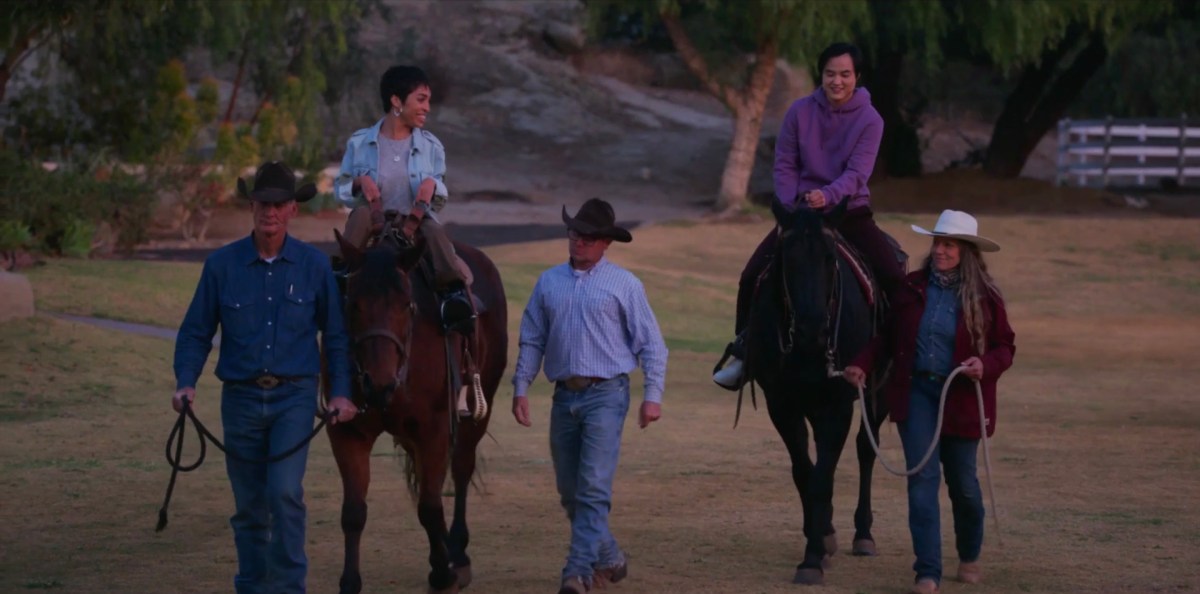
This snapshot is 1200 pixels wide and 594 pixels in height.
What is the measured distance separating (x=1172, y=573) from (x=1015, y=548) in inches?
38.8

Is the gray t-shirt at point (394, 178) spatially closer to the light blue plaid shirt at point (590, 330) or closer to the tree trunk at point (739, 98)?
the light blue plaid shirt at point (590, 330)

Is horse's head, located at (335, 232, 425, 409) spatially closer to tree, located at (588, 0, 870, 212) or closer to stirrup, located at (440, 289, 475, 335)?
stirrup, located at (440, 289, 475, 335)

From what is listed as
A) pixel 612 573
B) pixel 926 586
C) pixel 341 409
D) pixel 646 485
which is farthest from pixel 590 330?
pixel 646 485

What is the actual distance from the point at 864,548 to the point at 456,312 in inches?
105

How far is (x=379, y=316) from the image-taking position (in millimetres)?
7516

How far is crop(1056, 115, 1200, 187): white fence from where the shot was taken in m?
40.9

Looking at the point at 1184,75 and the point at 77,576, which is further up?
the point at 1184,75

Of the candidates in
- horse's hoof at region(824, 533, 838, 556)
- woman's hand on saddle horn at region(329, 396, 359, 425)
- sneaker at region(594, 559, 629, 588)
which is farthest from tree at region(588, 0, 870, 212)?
woman's hand on saddle horn at region(329, 396, 359, 425)

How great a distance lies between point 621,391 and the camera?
793 centimetres

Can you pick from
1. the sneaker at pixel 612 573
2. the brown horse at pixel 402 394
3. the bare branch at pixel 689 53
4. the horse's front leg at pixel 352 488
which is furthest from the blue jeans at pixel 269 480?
the bare branch at pixel 689 53

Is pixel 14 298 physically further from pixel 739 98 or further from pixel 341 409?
pixel 739 98

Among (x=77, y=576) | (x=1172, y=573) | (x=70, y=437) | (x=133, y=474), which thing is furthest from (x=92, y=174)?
(x=1172, y=573)

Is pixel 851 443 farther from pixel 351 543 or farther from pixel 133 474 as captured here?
pixel 351 543

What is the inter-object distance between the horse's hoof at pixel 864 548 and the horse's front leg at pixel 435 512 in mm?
2375
